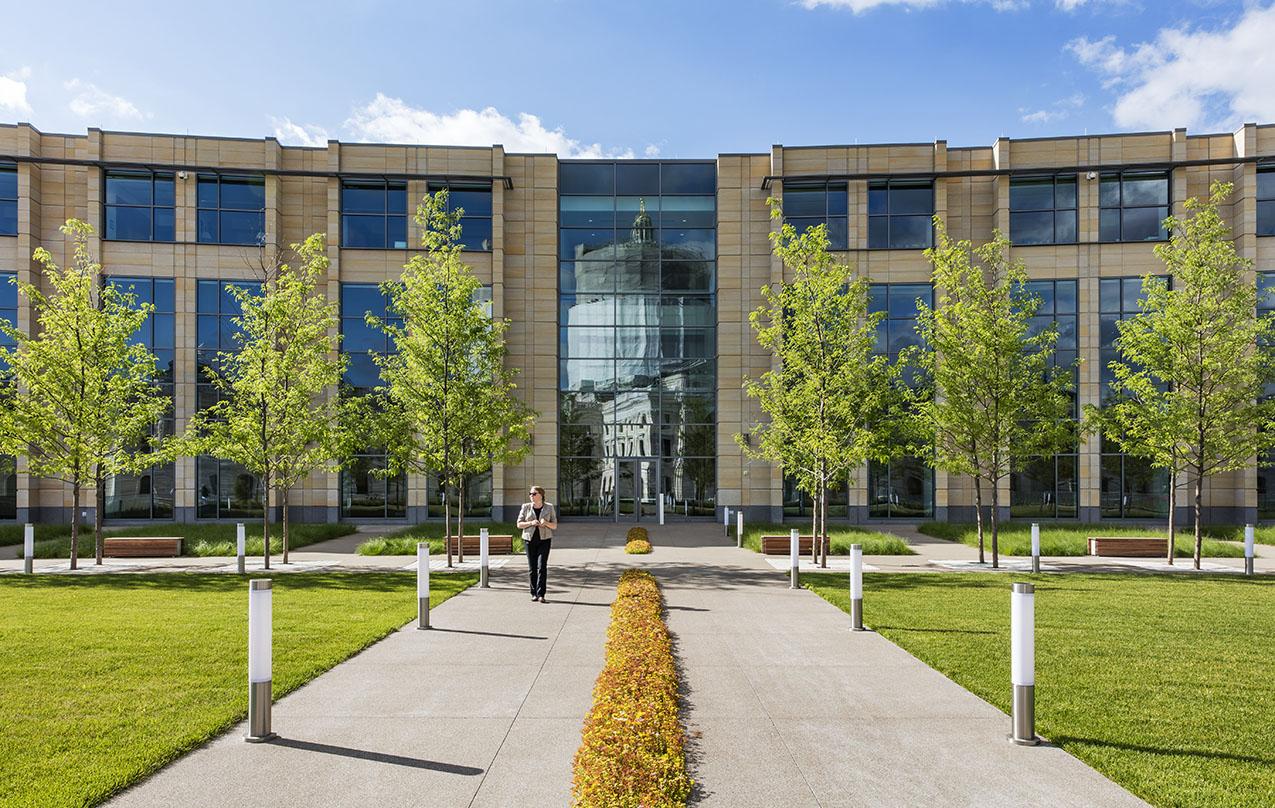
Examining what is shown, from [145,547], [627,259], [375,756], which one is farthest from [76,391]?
[627,259]

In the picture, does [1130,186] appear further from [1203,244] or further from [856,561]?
[856,561]

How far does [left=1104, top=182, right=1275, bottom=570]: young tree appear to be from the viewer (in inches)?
766

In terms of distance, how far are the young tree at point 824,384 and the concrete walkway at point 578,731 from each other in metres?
7.80

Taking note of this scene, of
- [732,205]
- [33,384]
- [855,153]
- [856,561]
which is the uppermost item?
[855,153]

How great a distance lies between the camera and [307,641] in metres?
9.55

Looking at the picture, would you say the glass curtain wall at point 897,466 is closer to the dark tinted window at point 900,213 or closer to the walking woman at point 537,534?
the dark tinted window at point 900,213

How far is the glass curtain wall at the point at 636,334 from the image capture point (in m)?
33.7

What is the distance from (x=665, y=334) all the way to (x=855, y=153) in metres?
10.8

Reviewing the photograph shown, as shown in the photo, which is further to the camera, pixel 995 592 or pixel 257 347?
pixel 257 347

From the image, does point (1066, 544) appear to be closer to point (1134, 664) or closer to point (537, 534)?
point (1134, 664)

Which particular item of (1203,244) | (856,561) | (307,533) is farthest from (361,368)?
(1203,244)

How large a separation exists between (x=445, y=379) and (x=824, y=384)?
8.97m

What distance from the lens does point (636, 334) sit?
3384 centimetres

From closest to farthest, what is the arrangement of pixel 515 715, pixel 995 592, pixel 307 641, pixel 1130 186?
pixel 515 715
pixel 307 641
pixel 995 592
pixel 1130 186
